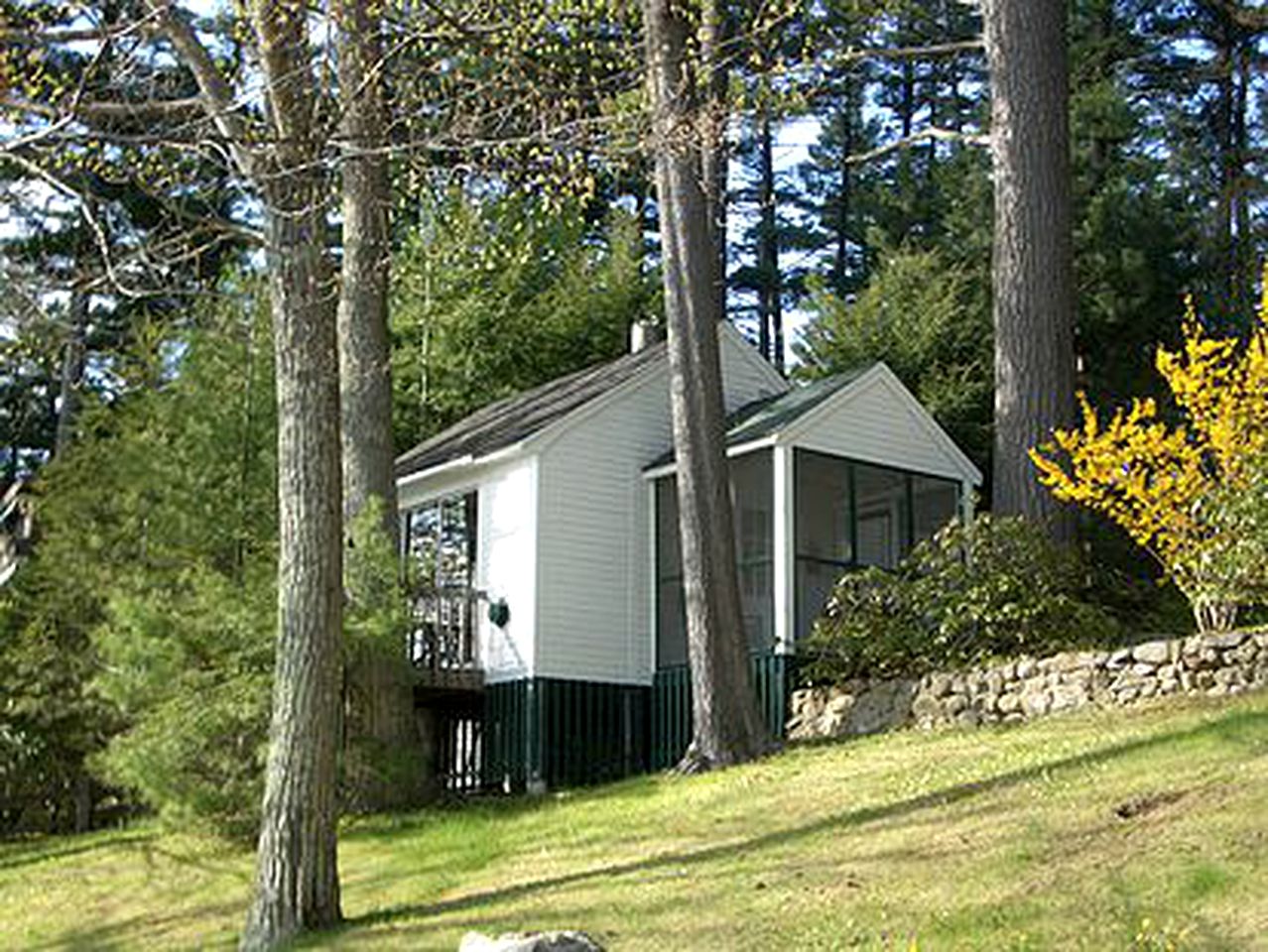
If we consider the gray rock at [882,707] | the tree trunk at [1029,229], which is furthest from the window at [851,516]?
the gray rock at [882,707]

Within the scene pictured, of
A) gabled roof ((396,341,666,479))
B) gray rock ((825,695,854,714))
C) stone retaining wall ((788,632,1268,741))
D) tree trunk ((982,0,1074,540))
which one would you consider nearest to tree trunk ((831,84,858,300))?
gabled roof ((396,341,666,479))

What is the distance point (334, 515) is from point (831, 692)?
632 cm

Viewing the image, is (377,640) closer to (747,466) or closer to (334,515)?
(334,515)

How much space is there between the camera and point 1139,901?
9031mm

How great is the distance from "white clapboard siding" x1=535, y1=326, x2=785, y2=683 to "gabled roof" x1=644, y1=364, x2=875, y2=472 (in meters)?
0.42

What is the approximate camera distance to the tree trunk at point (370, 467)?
16.2 metres

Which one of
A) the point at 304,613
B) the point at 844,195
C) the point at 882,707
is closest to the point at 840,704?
the point at 882,707

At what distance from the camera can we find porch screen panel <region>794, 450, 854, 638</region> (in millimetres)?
18719

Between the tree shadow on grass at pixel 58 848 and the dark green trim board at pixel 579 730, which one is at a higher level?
the dark green trim board at pixel 579 730

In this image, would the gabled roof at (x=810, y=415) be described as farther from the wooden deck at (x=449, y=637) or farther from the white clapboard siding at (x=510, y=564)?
the wooden deck at (x=449, y=637)

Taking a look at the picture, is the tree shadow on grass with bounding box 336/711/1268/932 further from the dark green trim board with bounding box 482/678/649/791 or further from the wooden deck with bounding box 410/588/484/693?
the wooden deck with bounding box 410/588/484/693

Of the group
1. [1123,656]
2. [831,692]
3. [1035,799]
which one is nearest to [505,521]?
[831,692]

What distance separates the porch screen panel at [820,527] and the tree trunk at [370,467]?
4.26 metres

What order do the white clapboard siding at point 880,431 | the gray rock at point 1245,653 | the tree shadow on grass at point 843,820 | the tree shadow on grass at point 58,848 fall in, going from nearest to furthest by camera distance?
1. the tree shadow on grass at point 843,820
2. the gray rock at point 1245,653
3. the tree shadow on grass at point 58,848
4. the white clapboard siding at point 880,431
